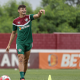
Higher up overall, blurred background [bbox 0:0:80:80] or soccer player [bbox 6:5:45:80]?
soccer player [bbox 6:5:45:80]

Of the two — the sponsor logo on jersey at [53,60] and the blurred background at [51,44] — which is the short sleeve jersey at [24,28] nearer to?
the blurred background at [51,44]

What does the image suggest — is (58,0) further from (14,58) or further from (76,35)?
(14,58)

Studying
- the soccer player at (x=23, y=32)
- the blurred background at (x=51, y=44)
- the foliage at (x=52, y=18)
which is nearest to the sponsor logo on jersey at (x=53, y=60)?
the blurred background at (x=51, y=44)

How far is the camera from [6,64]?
54.6ft

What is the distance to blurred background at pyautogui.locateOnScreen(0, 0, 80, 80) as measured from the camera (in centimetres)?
1485

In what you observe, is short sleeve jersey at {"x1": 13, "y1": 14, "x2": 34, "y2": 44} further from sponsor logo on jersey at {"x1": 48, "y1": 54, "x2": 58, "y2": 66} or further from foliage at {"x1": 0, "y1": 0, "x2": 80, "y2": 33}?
foliage at {"x1": 0, "y1": 0, "x2": 80, "y2": 33}

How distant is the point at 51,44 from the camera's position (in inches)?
894

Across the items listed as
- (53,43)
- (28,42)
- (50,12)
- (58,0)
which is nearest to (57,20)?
(50,12)

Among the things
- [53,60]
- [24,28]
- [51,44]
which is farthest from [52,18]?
[24,28]

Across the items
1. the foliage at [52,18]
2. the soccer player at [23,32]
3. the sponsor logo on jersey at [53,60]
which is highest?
the soccer player at [23,32]

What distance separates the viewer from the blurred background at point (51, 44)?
14.9m

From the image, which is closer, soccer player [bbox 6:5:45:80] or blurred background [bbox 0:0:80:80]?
soccer player [bbox 6:5:45:80]

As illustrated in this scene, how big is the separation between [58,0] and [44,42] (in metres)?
19.8

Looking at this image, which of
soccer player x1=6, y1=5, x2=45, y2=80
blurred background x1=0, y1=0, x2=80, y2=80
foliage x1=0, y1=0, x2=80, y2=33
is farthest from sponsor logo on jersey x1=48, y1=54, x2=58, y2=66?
foliage x1=0, y1=0, x2=80, y2=33
